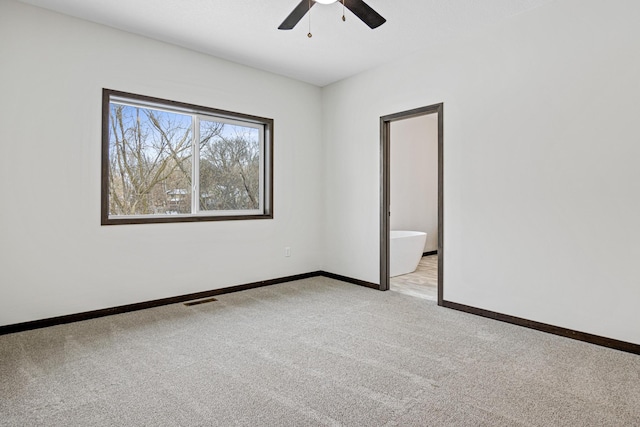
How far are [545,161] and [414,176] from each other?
3.91 m

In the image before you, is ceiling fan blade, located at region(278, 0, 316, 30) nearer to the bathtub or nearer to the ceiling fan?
the ceiling fan

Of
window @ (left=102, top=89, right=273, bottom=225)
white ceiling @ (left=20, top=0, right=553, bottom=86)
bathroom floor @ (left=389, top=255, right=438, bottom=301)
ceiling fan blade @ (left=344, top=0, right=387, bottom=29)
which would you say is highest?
→ white ceiling @ (left=20, top=0, right=553, bottom=86)

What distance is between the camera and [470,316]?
3334mm

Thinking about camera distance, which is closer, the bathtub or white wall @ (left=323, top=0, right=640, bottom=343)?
white wall @ (left=323, top=0, right=640, bottom=343)

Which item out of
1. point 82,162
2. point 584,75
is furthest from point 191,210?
point 584,75

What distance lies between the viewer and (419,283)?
15.0ft

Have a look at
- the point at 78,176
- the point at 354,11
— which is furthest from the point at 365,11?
the point at 78,176

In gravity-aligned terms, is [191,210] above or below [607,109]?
below

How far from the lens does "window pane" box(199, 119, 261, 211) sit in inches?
162

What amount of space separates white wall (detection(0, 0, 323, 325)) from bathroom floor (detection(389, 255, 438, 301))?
1.92m

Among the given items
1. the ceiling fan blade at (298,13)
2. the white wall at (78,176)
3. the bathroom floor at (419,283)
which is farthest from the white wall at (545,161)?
the white wall at (78,176)

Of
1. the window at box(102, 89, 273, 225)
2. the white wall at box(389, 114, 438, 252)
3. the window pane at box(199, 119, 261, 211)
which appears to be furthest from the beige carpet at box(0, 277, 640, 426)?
the white wall at box(389, 114, 438, 252)

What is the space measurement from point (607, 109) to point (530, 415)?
7.08ft

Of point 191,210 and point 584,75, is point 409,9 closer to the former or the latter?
point 584,75
